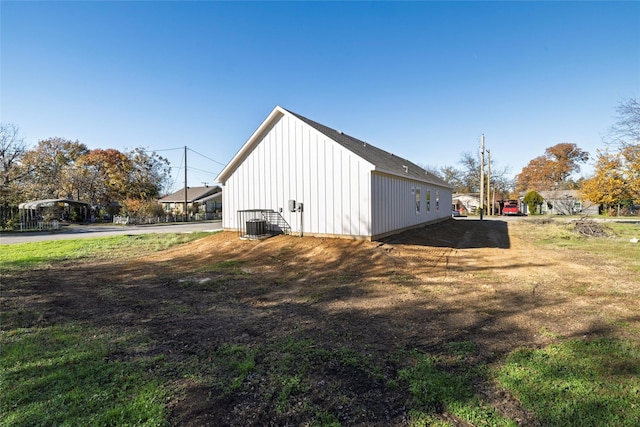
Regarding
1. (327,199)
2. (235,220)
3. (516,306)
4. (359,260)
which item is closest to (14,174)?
(235,220)

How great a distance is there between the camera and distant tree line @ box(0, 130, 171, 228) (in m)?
33.4

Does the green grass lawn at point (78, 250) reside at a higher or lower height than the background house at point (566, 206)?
lower

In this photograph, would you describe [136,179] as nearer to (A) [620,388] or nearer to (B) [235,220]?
(B) [235,220]

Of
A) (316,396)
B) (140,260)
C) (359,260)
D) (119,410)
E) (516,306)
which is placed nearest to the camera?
(119,410)

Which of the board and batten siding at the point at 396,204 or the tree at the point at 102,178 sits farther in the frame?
the tree at the point at 102,178

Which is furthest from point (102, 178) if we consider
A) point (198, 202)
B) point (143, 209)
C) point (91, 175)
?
point (143, 209)

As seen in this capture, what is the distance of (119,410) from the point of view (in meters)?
2.46

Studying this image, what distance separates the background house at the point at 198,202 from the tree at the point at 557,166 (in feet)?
186

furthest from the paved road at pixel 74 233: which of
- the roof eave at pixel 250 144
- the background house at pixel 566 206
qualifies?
the background house at pixel 566 206

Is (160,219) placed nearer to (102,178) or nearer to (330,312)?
(102,178)

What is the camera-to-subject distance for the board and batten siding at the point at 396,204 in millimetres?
11203

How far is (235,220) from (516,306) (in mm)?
11795

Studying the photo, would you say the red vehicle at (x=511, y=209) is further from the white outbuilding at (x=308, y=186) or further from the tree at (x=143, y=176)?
the tree at (x=143, y=176)

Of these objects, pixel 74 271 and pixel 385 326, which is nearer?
pixel 385 326
